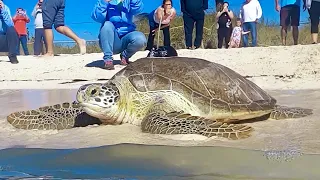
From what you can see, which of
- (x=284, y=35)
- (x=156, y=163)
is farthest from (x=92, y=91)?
(x=284, y=35)

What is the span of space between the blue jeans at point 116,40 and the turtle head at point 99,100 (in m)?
4.23

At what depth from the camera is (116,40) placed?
8.81 metres

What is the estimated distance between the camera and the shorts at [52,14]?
34.3 feet

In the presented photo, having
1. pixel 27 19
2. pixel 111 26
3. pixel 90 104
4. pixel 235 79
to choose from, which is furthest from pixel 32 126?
pixel 27 19

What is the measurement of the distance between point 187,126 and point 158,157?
2.47ft

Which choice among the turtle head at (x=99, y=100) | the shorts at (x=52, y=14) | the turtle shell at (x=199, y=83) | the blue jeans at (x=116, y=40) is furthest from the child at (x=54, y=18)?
the turtle head at (x=99, y=100)

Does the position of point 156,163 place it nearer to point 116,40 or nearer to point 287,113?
point 287,113

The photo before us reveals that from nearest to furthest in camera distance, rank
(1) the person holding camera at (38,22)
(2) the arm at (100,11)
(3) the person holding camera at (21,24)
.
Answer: (2) the arm at (100,11), (1) the person holding camera at (38,22), (3) the person holding camera at (21,24)

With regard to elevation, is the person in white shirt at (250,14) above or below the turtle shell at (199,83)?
above

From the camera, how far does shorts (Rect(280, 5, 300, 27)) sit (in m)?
10.4

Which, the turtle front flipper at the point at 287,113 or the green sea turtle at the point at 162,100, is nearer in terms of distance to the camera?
the green sea turtle at the point at 162,100

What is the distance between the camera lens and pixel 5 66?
1124cm

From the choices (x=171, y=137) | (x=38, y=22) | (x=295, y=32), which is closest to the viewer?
(x=171, y=137)

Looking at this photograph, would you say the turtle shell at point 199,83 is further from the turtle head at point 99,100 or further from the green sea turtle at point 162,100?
the turtle head at point 99,100
